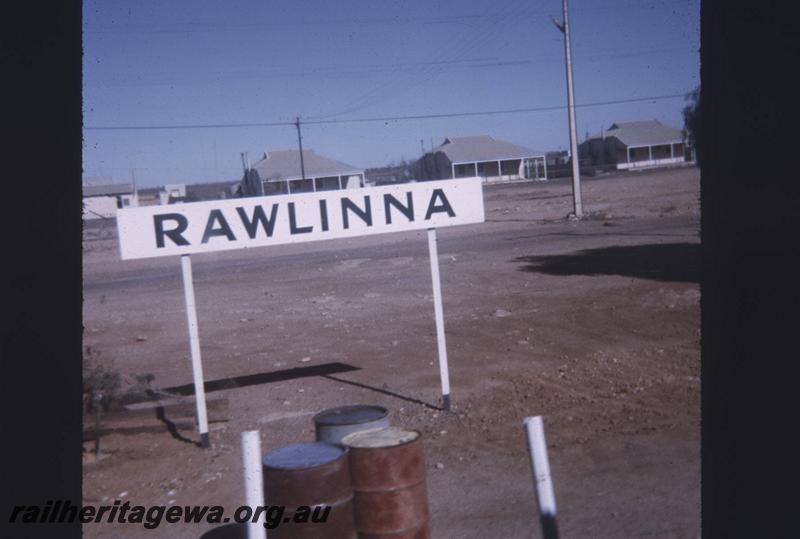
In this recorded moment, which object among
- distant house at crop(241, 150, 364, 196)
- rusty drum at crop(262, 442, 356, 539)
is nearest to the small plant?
rusty drum at crop(262, 442, 356, 539)

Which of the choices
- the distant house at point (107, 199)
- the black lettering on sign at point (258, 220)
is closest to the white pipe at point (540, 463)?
the black lettering on sign at point (258, 220)

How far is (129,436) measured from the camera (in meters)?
7.46

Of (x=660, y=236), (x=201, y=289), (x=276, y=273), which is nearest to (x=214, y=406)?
(x=201, y=289)

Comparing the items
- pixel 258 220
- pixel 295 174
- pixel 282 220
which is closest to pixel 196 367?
pixel 258 220

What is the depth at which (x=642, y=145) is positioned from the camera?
81625mm

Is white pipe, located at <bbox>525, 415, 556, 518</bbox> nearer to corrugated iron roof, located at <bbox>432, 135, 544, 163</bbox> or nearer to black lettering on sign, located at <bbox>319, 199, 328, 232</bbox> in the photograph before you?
→ black lettering on sign, located at <bbox>319, 199, 328, 232</bbox>

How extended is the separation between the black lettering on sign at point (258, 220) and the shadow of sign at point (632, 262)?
32.7 ft

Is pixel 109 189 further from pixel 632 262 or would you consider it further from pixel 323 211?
pixel 323 211

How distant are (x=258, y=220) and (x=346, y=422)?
9.77 feet

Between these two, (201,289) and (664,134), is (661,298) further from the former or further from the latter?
(664,134)
